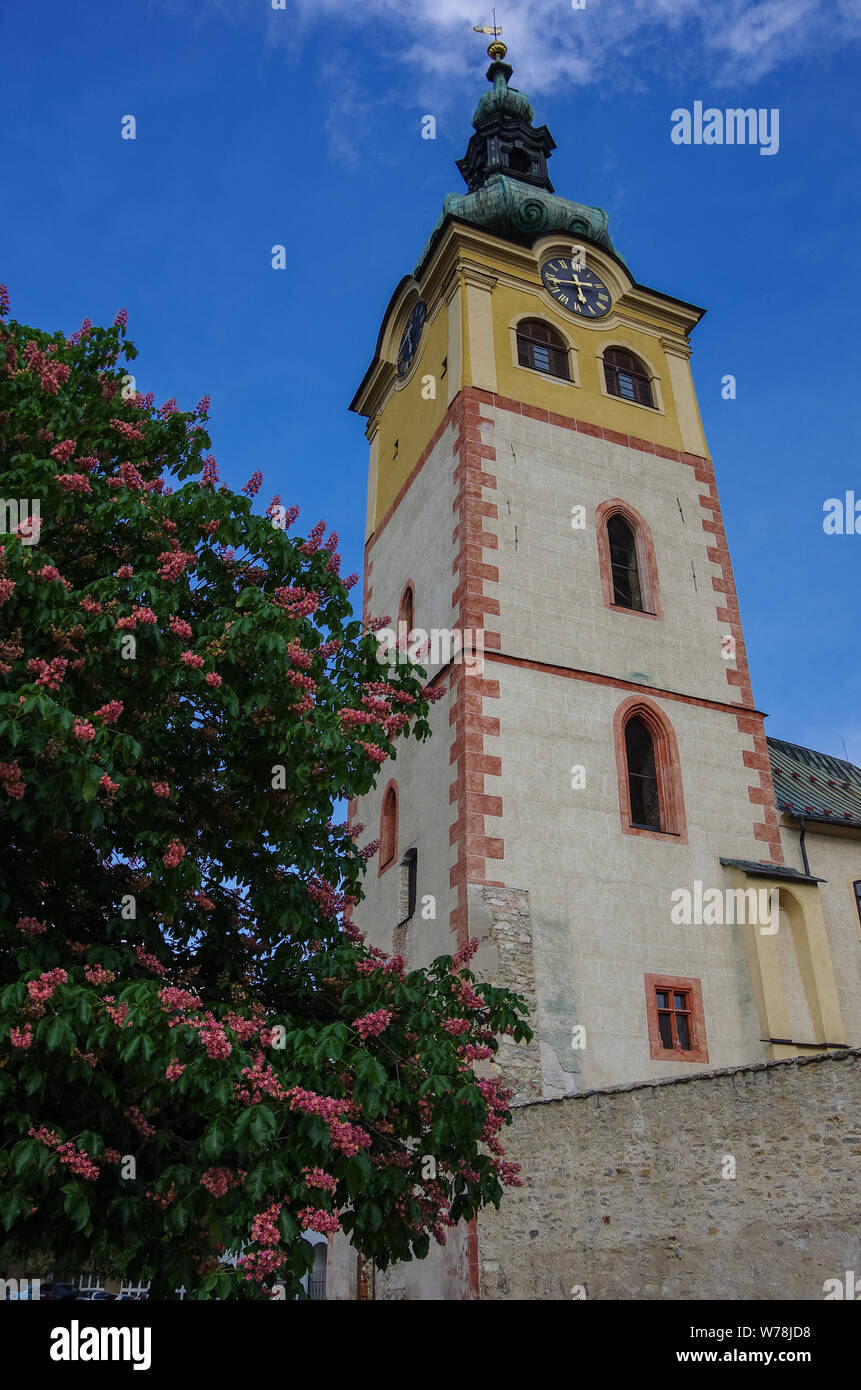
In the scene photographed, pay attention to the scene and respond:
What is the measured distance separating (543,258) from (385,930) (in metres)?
13.6

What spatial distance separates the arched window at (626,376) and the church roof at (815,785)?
7.35m

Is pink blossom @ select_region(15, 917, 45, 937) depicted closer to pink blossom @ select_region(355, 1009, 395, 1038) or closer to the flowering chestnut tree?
the flowering chestnut tree

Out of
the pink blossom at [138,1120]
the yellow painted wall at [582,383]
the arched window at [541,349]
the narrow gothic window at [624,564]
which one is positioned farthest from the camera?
the arched window at [541,349]

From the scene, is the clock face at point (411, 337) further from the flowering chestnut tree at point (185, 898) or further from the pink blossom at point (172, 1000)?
the pink blossom at point (172, 1000)

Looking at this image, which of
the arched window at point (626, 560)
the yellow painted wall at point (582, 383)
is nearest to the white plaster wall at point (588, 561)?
the arched window at point (626, 560)

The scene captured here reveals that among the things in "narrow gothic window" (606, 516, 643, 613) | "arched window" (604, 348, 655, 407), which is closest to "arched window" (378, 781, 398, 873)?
"narrow gothic window" (606, 516, 643, 613)

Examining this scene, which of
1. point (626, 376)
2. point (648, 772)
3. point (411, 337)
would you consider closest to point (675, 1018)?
point (648, 772)

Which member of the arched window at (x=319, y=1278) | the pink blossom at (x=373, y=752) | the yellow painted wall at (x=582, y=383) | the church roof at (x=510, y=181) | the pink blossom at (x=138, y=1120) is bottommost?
the arched window at (x=319, y=1278)

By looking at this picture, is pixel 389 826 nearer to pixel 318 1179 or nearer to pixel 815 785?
pixel 815 785

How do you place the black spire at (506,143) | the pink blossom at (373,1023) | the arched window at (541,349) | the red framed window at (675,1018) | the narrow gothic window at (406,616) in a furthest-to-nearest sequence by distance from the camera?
the black spire at (506,143) → the arched window at (541,349) → the narrow gothic window at (406,616) → the red framed window at (675,1018) → the pink blossom at (373,1023)

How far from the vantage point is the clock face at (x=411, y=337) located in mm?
23328

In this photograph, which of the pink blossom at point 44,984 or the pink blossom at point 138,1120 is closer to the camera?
the pink blossom at point 44,984

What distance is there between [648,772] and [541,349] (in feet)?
28.5
